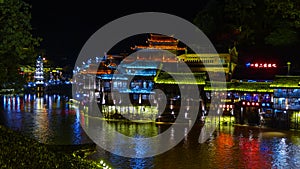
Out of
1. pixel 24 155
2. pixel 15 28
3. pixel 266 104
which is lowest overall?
pixel 266 104

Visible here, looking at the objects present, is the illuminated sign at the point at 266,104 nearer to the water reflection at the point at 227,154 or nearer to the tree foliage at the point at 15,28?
the water reflection at the point at 227,154

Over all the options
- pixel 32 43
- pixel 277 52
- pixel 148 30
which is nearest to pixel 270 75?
pixel 277 52

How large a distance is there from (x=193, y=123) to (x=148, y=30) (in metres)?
17.5

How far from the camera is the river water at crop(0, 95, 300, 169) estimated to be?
15.6 meters

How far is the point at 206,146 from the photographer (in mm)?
19281

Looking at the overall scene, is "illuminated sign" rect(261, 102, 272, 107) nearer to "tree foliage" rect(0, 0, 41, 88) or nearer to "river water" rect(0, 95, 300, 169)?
"river water" rect(0, 95, 300, 169)

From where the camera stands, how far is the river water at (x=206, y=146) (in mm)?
15625

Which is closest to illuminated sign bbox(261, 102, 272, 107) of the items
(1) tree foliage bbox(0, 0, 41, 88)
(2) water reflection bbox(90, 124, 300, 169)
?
(2) water reflection bbox(90, 124, 300, 169)

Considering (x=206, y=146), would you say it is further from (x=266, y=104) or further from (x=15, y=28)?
(x=15, y=28)

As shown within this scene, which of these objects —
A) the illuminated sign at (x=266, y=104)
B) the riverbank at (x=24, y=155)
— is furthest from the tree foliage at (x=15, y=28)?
the illuminated sign at (x=266, y=104)

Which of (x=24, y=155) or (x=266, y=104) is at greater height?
(x=24, y=155)

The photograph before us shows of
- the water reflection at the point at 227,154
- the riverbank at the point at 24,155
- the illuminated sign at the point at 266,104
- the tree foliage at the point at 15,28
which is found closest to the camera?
the riverbank at the point at 24,155

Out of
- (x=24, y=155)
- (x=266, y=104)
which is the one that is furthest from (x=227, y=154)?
(x=266, y=104)

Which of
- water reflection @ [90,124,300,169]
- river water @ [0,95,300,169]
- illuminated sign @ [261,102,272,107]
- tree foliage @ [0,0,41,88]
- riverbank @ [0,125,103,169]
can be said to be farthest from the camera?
illuminated sign @ [261,102,272,107]
